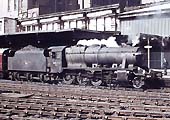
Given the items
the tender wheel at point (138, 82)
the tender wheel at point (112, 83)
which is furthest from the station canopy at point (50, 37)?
the tender wheel at point (138, 82)

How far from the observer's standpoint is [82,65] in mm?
17844

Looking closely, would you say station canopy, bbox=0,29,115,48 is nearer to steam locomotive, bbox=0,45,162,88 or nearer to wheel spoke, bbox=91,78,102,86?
steam locomotive, bbox=0,45,162,88

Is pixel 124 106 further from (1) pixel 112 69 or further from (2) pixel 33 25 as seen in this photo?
(2) pixel 33 25

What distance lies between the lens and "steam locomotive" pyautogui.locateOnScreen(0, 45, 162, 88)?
15.7m

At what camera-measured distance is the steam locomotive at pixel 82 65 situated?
15727 mm

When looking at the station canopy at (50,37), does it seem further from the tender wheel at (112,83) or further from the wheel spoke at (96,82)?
the tender wheel at (112,83)

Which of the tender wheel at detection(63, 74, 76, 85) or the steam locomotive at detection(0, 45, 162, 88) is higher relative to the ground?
the steam locomotive at detection(0, 45, 162, 88)

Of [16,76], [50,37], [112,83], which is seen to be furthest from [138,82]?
[50,37]

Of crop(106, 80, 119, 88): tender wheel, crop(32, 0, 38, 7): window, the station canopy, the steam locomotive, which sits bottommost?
crop(106, 80, 119, 88): tender wheel

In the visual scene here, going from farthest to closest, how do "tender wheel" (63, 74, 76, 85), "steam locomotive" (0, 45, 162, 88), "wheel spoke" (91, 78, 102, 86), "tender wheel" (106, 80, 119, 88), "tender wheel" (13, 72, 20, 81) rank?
"tender wheel" (13, 72, 20, 81) < "tender wheel" (63, 74, 76, 85) < "wheel spoke" (91, 78, 102, 86) < "tender wheel" (106, 80, 119, 88) < "steam locomotive" (0, 45, 162, 88)

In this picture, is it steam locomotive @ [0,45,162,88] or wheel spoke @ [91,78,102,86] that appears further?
wheel spoke @ [91,78,102,86]

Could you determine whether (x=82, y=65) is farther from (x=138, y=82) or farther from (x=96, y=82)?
(x=138, y=82)

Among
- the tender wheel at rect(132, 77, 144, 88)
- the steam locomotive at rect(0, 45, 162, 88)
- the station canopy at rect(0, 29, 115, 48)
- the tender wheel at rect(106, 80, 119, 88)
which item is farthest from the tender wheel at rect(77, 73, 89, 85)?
the station canopy at rect(0, 29, 115, 48)

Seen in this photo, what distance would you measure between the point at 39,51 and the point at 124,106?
11996mm
